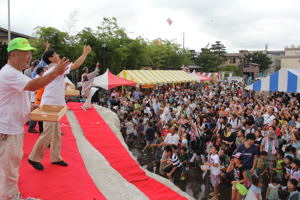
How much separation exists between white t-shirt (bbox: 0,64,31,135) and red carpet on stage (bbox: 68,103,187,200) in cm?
233

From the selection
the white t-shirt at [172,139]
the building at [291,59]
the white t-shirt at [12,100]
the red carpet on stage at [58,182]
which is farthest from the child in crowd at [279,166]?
the building at [291,59]

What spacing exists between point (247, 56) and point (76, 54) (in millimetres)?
48917

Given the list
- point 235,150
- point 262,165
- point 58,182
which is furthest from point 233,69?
point 58,182

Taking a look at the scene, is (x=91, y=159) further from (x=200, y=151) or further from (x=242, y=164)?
(x=200, y=151)

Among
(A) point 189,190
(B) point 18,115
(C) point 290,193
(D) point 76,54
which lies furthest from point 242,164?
(D) point 76,54

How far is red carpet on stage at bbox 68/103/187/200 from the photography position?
4285mm

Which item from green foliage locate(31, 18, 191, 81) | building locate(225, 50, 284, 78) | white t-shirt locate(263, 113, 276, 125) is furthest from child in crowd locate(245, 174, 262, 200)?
building locate(225, 50, 284, 78)

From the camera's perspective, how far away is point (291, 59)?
152 feet

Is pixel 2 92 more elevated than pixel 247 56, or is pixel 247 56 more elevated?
pixel 247 56

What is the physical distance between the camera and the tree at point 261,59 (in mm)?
57281

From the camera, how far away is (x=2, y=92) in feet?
8.12

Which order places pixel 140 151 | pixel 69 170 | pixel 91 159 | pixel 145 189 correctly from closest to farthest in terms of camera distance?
pixel 69 170, pixel 145 189, pixel 91 159, pixel 140 151

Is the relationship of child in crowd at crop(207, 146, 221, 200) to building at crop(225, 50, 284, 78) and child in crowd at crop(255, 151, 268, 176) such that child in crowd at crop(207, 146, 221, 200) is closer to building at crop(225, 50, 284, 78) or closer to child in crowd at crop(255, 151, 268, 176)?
child in crowd at crop(255, 151, 268, 176)

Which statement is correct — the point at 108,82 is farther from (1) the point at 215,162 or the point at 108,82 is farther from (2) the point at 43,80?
(2) the point at 43,80
